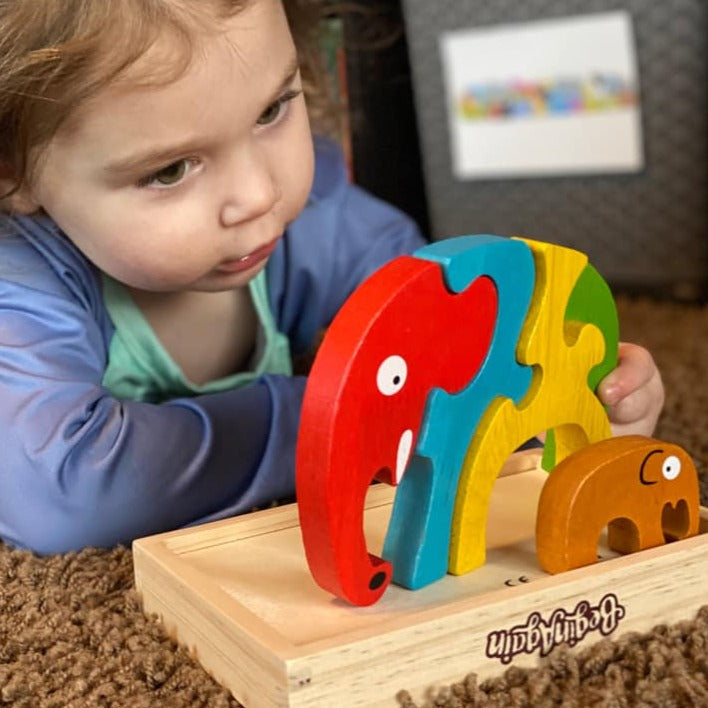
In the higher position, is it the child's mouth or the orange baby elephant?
the child's mouth

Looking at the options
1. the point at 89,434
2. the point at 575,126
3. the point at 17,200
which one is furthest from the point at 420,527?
the point at 575,126

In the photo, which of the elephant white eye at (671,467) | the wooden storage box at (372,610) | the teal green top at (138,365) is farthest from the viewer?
the teal green top at (138,365)

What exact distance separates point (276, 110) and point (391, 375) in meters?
0.33

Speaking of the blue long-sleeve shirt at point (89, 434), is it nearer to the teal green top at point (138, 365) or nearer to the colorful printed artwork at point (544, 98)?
the teal green top at point (138, 365)

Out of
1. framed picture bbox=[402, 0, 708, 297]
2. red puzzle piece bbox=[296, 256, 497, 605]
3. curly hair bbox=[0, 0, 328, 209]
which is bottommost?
framed picture bbox=[402, 0, 708, 297]

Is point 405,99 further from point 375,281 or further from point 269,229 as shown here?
point 375,281

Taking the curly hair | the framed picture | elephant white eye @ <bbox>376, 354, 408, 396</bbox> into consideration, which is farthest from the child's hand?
the framed picture

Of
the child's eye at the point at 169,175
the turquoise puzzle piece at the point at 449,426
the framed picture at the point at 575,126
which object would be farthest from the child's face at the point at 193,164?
the framed picture at the point at 575,126

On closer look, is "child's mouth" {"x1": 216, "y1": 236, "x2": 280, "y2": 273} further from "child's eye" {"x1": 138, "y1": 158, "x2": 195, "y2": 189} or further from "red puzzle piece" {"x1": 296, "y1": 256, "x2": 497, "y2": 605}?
"red puzzle piece" {"x1": 296, "y1": 256, "x2": 497, "y2": 605}

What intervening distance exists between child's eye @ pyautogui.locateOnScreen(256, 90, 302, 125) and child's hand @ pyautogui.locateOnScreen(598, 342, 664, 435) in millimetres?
288

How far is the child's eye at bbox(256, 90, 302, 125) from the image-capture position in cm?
80

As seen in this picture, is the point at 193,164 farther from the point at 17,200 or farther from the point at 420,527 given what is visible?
the point at 420,527

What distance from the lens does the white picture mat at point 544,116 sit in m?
1.55

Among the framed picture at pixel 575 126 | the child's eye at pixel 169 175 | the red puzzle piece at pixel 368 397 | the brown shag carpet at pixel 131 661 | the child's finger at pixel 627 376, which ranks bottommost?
the framed picture at pixel 575 126
